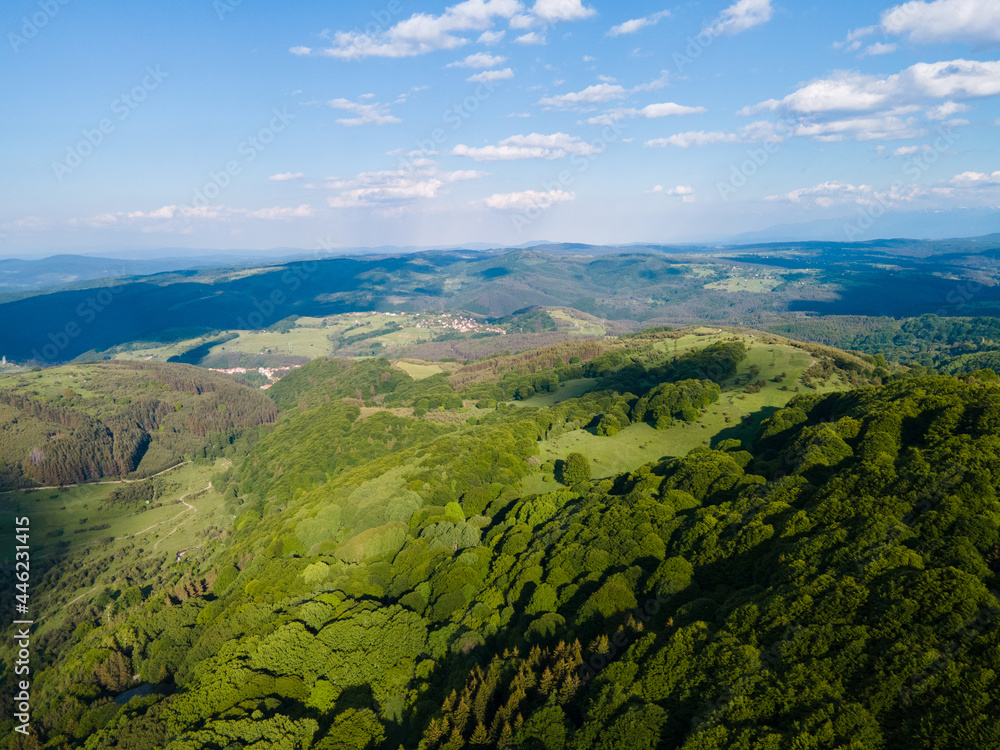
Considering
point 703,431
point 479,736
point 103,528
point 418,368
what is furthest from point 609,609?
point 418,368

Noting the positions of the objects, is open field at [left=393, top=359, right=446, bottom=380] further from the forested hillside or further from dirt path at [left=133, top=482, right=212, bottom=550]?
the forested hillside


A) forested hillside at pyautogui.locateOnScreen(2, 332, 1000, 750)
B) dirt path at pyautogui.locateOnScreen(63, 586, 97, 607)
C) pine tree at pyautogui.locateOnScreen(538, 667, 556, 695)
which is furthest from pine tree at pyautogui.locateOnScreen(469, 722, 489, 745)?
dirt path at pyautogui.locateOnScreen(63, 586, 97, 607)

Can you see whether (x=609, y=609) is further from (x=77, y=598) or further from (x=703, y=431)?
(x=77, y=598)

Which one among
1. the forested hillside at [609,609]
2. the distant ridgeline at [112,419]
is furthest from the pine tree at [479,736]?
the distant ridgeline at [112,419]

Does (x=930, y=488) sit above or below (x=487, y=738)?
above

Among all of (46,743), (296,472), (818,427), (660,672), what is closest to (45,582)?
(296,472)

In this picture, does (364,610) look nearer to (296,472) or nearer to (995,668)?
(995,668)

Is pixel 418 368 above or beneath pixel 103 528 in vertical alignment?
above

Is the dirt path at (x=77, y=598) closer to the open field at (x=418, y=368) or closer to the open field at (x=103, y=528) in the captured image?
the open field at (x=103, y=528)
